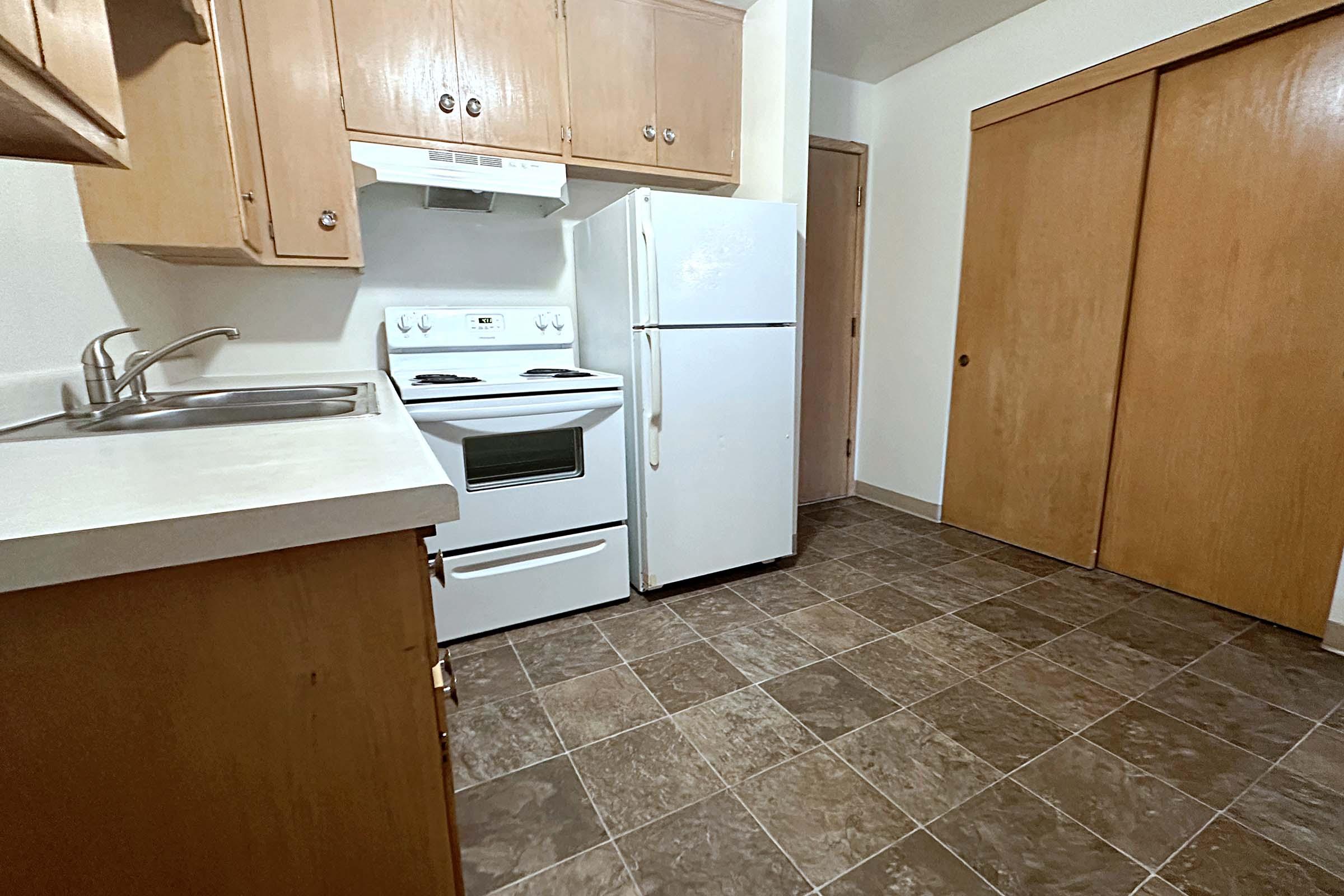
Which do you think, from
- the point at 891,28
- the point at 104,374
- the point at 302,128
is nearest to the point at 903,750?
the point at 104,374

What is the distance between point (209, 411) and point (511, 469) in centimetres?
89

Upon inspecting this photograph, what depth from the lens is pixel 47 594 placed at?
474mm

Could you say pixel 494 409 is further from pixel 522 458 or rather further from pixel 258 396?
pixel 258 396

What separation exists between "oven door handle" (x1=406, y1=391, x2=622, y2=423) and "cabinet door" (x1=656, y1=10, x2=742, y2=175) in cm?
110

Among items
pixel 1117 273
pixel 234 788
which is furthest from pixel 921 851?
pixel 1117 273

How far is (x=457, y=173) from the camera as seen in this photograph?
190 centimetres

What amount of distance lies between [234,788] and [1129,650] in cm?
240

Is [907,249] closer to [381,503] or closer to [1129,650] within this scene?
[1129,650]

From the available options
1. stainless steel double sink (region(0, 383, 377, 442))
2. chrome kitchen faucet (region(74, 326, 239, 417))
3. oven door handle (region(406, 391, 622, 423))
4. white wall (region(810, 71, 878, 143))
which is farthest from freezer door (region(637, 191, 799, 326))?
chrome kitchen faucet (region(74, 326, 239, 417))

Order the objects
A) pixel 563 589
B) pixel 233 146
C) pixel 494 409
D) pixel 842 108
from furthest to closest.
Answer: pixel 842 108 < pixel 563 589 < pixel 494 409 < pixel 233 146

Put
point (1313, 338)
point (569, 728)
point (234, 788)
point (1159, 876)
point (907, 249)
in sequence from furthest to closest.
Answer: point (907, 249), point (1313, 338), point (569, 728), point (1159, 876), point (234, 788)

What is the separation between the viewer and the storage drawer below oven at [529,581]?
77.4 inches

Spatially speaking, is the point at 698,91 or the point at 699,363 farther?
the point at 698,91

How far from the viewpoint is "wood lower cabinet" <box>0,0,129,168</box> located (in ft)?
1.67
